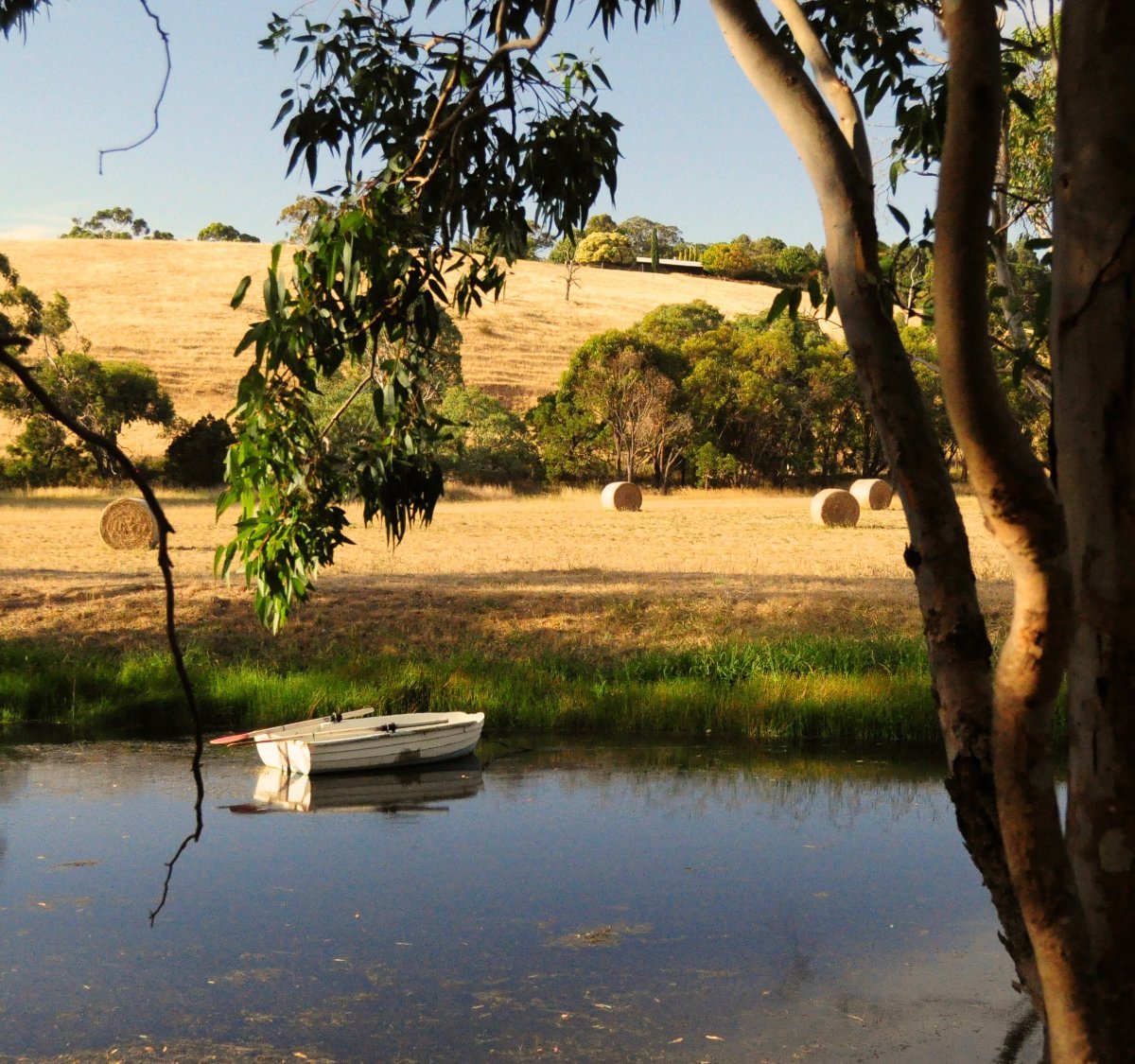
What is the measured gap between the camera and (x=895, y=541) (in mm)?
24219

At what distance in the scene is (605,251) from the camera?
76.0 meters

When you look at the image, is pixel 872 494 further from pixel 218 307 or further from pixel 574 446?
pixel 218 307

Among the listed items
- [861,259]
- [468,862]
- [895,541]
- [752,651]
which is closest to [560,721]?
[752,651]

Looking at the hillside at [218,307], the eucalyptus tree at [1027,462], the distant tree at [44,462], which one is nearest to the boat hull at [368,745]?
the eucalyptus tree at [1027,462]

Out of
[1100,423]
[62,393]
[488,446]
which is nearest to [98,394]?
[62,393]

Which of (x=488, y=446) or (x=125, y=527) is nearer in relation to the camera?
(x=125, y=527)

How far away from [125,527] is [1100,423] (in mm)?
20541

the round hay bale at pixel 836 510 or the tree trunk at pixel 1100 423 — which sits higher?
the tree trunk at pixel 1100 423

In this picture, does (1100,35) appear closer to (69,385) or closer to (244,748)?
(244,748)

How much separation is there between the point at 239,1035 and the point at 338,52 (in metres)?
4.14

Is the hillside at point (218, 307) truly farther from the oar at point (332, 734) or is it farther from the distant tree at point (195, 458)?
the oar at point (332, 734)

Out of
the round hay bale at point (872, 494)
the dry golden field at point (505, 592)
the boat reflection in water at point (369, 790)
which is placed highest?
the round hay bale at point (872, 494)

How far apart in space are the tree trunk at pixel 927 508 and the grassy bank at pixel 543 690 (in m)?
9.92

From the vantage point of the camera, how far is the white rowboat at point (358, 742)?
36.9 feet
